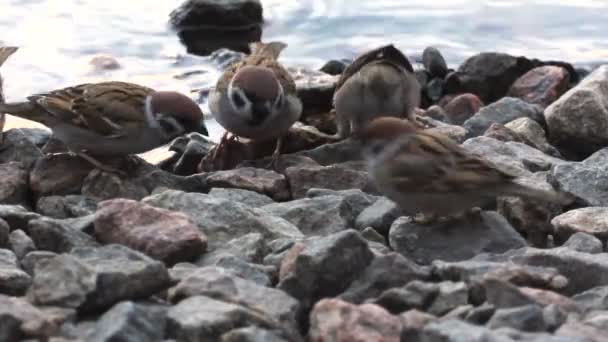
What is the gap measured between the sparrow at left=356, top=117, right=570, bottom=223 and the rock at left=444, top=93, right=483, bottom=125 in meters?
3.56

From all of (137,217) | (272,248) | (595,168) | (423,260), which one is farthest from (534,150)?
(137,217)

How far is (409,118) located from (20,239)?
325 cm

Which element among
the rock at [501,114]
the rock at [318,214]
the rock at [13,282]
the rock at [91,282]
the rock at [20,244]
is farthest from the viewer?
the rock at [501,114]

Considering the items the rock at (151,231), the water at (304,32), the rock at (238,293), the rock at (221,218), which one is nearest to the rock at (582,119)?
the rock at (221,218)

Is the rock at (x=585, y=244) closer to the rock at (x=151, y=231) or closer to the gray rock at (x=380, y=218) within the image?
the gray rock at (x=380, y=218)

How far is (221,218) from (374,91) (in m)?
2.32

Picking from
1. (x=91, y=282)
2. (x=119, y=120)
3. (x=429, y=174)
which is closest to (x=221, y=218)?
(x=429, y=174)

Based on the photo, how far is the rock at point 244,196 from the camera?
5.46 metres

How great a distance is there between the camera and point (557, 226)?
5074 mm

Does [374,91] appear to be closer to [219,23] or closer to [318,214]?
[318,214]

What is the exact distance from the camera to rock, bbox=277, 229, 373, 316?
3.88 m

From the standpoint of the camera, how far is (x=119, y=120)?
6.00 meters

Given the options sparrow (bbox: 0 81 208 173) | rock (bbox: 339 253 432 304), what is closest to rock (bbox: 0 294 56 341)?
rock (bbox: 339 253 432 304)

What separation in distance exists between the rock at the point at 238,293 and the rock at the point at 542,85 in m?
5.33
